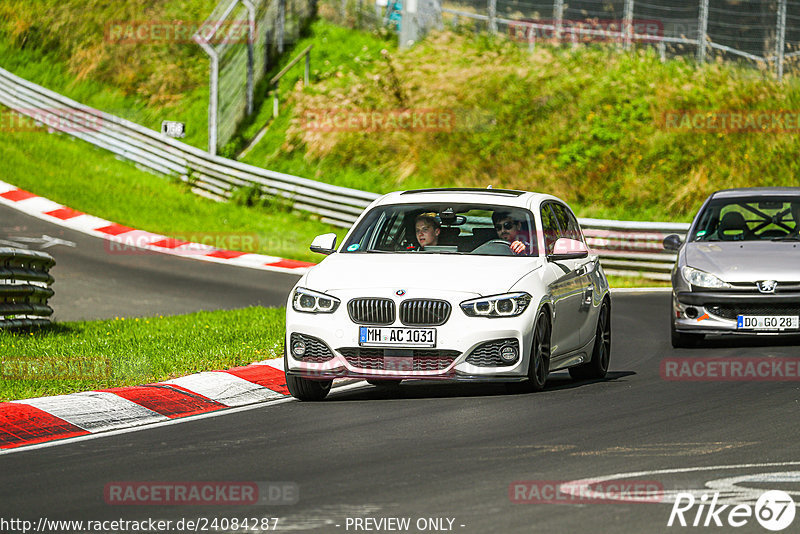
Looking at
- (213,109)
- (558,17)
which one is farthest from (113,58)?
(558,17)

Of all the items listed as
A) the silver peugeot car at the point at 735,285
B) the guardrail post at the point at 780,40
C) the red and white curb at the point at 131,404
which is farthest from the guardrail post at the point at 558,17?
the red and white curb at the point at 131,404

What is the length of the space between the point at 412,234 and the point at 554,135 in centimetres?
2069

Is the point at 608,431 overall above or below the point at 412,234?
below

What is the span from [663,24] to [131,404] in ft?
79.3

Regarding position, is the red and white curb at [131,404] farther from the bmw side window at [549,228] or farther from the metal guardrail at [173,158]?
the metal guardrail at [173,158]

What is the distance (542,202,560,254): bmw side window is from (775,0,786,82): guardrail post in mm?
18670

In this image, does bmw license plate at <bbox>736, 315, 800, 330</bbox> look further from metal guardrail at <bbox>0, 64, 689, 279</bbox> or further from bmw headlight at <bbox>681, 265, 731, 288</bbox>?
metal guardrail at <bbox>0, 64, 689, 279</bbox>

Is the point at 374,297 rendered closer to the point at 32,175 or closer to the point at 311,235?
the point at 311,235

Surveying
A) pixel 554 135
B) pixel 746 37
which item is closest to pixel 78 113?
pixel 554 135

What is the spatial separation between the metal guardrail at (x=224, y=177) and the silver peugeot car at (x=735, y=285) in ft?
29.2

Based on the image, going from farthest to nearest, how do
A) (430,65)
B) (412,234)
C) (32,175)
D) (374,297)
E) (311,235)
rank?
1. (430,65)
2. (32,175)
3. (311,235)
4. (412,234)
5. (374,297)

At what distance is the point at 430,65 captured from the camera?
34812mm

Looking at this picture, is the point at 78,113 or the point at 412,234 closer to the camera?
the point at 412,234

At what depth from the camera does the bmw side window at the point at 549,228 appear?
460 inches
